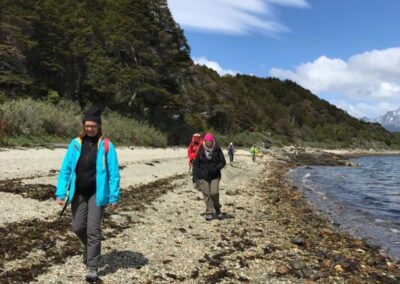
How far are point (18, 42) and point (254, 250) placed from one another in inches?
1472

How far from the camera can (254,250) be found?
374 inches

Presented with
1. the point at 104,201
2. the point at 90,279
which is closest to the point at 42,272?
the point at 90,279

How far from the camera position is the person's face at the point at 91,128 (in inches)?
256

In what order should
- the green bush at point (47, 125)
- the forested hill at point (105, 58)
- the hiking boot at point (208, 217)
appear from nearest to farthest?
the hiking boot at point (208, 217)
the green bush at point (47, 125)
the forested hill at point (105, 58)

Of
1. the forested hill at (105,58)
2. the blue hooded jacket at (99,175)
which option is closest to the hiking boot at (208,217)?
the blue hooded jacket at (99,175)

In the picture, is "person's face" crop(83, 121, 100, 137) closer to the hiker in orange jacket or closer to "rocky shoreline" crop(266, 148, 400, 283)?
"rocky shoreline" crop(266, 148, 400, 283)

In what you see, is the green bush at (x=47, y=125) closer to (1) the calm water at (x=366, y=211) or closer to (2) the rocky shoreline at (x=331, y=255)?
(1) the calm water at (x=366, y=211)

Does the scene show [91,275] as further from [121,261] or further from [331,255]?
[331,255]

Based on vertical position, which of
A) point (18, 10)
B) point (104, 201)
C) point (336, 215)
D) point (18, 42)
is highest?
point (18, 10)

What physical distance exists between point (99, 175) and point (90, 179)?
0.18 meters

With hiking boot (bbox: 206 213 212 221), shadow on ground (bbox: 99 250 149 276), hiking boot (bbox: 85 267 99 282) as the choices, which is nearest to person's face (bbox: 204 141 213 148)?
hiking boot (bbox: 206 213 212 221)

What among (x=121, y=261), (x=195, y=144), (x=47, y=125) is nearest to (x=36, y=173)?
(x=195, y=144)

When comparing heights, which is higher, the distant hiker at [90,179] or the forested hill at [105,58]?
the forested hill at [105,58]

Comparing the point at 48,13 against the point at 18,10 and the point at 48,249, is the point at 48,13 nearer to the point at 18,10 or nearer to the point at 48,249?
the point at 18,10
